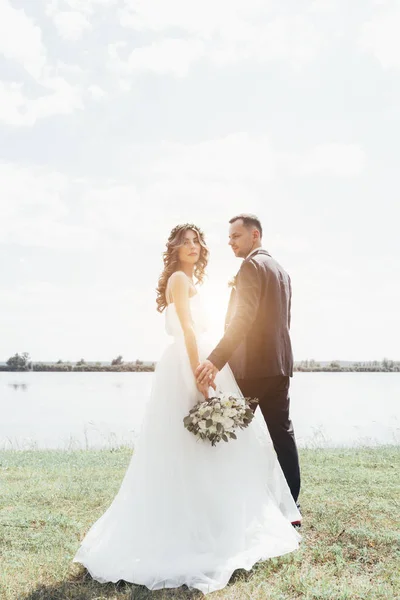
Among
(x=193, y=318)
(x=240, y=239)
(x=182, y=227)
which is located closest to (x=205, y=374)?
(x=193, y=318)

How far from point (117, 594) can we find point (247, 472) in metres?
1.48

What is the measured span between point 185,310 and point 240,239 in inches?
44.4

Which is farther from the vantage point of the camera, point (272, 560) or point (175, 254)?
point (175, 254)

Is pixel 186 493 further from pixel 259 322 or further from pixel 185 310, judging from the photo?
pixel 259 322

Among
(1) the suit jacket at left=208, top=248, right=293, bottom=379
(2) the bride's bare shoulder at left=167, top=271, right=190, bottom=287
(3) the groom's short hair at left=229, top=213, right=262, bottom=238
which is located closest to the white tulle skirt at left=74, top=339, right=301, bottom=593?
(1) the suit jacket at left=208, top=248, right=293, bottom=379

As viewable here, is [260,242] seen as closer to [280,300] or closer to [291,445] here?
[280,300]

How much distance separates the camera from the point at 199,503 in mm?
4504

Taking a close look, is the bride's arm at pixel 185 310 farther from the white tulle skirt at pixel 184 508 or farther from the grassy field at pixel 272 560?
the grassy field at pixel 272 560

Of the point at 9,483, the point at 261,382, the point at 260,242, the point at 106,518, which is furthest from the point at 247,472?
the point at 9,483

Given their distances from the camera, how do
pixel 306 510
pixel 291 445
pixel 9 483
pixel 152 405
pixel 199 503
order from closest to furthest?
pixel 199 503 → pixel 152 405 → pixel 291 445 → pixel 306 510 → pixel 9 483

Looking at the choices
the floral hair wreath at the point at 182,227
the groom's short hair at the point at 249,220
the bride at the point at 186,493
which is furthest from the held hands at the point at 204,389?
the groom's short hair at the point at 249,220

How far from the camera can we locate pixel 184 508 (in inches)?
176

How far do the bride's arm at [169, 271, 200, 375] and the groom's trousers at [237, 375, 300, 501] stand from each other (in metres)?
0.78

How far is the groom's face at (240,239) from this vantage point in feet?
18.2
